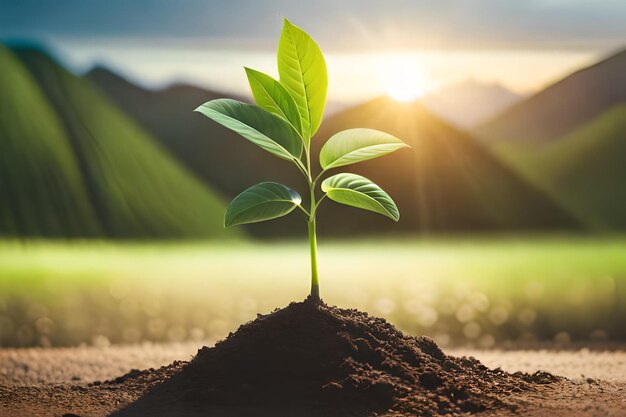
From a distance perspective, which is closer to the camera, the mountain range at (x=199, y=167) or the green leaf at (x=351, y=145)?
the green leaf at (x=351, y=145)

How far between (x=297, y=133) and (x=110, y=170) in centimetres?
3009

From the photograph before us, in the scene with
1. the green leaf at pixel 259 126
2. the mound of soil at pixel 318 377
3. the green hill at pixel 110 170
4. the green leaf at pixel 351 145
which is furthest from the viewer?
the green hill at pixel 110 170

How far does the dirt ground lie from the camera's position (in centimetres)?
443

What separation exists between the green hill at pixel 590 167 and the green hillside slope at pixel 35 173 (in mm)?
25611

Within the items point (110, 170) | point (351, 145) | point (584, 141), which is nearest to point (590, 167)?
point (584, 141)

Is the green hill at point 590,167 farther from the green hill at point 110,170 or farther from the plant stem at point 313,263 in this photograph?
the plant stem at point 313,263

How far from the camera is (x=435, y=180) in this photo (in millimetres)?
37844

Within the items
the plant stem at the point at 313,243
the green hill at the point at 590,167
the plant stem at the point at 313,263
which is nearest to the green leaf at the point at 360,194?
the plant stem at the point at 313,243

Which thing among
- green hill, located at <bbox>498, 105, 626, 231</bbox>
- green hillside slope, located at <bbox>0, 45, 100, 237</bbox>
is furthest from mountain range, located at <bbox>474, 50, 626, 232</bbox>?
green hillside slope, located at <bbox>0, 45, 100, 237</bbox>

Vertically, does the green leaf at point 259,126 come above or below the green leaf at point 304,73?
below

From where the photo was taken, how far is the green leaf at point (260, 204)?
4.18 m

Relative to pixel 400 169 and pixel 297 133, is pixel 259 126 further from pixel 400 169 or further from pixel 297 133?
pixel 400 169

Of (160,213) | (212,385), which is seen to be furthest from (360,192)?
(160,213)

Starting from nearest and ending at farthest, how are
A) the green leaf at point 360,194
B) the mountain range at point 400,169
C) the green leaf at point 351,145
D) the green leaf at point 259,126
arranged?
the green leaf at point 360,194 < the green leaf at point 259,126 < the green leaf at point 351,145 < the mountain range at point 400,169
